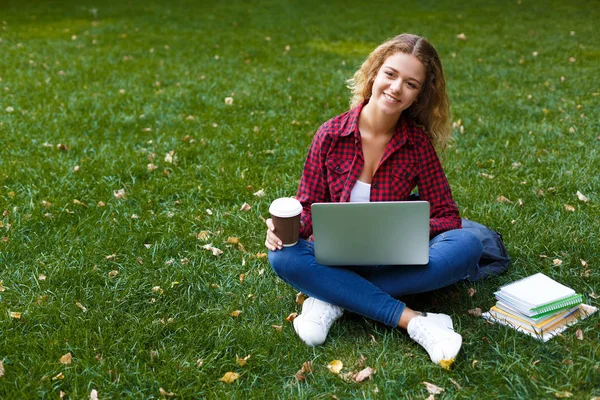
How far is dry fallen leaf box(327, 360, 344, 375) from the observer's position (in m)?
2.41

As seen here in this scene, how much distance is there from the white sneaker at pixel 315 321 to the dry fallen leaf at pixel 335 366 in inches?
6.0

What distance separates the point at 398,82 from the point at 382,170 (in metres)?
0.41

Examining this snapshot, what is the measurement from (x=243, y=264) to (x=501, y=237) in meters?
1.35

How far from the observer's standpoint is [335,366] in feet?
7.98

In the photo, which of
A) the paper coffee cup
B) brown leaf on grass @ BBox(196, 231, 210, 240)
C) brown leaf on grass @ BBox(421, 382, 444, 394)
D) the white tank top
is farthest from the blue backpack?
brown leaf on grass @ BBox(196, 231, 210, 240)

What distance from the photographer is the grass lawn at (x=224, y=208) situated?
240cm

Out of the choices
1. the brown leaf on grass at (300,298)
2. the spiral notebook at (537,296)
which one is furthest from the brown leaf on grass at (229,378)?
the spiral notebook at (537,296)

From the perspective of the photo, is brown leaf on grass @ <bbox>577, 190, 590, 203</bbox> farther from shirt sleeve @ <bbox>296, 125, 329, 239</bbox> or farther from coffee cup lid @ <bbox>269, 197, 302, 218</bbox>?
coffee cup lid @ <bbox>269, 197, 302, 218</bbox>

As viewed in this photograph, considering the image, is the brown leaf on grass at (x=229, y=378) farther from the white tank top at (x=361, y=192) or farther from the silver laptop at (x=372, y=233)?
the white tank top at (x=361, y=192)

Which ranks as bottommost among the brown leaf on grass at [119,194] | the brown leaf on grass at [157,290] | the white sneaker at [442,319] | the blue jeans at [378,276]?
the brown leaf on grass at [119,194]

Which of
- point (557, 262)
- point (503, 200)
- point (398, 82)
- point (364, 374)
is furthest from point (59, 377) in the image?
point (503, 200)

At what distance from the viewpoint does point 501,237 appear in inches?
126

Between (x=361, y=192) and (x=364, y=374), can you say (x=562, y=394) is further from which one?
(x=361, y=192)

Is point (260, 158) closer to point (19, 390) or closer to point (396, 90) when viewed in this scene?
point (396, 90)
